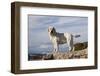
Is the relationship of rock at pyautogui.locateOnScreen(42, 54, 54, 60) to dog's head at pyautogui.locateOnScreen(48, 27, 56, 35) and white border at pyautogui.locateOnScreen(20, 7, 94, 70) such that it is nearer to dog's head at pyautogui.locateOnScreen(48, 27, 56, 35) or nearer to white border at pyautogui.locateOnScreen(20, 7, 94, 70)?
white border at pyautogui.locateOnScreen(20, 7, 94, 70)

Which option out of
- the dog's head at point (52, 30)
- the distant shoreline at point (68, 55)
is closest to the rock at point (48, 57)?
the distant shoreline at point (68, 55)

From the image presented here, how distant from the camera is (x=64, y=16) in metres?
1.78

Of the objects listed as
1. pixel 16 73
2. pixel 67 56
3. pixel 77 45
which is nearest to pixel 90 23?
pixel 77 45

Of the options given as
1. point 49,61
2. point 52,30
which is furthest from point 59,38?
point 49,61

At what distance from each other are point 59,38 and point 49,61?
18 cm

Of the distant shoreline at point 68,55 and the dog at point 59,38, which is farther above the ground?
the dog at point 59,38

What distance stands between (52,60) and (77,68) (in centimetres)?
22

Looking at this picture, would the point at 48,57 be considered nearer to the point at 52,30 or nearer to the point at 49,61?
the point at 49,61

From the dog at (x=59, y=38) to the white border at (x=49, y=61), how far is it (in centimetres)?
11

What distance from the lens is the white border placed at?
1646 mm

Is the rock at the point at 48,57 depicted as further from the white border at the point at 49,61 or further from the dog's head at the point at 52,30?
the dog's head at the point at 52,30

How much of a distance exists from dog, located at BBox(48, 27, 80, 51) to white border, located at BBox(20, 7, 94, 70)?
0.11 m

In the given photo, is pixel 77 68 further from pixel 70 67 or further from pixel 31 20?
pixel 31 20

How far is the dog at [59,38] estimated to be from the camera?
5.73ft
